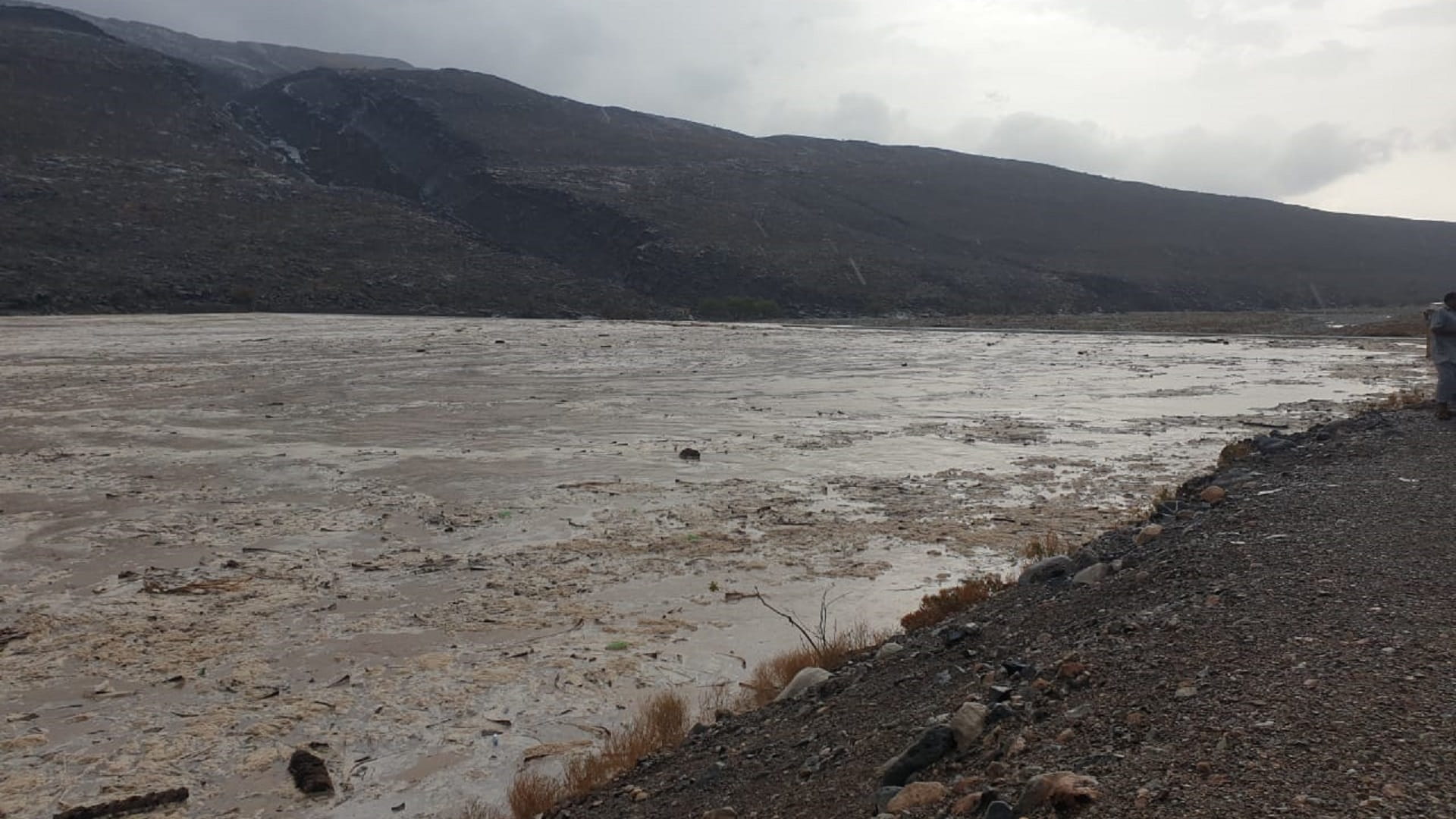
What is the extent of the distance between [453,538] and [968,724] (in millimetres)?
6492

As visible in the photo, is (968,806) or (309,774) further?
(309,774)

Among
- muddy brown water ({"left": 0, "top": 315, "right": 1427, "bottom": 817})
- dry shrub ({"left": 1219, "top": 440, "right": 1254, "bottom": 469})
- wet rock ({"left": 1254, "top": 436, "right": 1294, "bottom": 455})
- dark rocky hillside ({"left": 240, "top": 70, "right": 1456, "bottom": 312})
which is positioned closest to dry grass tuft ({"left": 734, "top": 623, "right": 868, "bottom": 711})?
muddy brown water ({"left": 0, "top": 315, "right": 1427, "bottom": 817})

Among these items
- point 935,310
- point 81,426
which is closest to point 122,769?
point 81,426

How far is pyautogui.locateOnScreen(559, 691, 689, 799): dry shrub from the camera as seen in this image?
16.7 ft

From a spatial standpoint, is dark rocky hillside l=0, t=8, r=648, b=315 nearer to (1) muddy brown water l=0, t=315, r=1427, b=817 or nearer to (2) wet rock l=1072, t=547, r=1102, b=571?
(1) muddy brown water l=0, t=315, r=1427, b=817

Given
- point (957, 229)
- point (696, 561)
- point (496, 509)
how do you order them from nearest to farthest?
1. point (696, 561)
2. point (496, 509)
3. point (957, 229)

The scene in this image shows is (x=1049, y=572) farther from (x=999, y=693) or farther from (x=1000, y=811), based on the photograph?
(x=1000, y=811)

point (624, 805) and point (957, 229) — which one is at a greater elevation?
point (957, 229)

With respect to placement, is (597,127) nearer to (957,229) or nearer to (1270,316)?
(957,229)

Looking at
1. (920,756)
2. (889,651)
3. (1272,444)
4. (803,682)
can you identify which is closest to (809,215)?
(1272,444)

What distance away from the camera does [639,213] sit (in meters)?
75.5

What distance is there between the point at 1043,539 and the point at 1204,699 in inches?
223

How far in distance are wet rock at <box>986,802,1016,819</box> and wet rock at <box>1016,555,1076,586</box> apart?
381cm

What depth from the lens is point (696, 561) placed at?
8.89m
